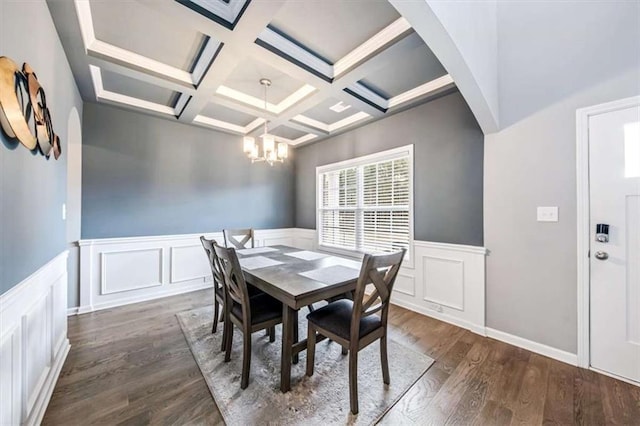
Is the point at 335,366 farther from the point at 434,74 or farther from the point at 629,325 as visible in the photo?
the point at 434,74

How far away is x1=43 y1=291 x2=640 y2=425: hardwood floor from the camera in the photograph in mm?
1480

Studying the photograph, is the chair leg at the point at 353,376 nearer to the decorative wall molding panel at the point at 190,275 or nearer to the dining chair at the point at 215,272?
the dining chair at the point at 215,272

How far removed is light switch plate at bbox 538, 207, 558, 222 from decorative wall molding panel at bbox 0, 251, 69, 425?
352 centimetres

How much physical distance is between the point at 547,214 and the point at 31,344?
12.4 feet

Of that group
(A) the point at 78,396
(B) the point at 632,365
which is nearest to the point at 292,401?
(A) the point at 78,396

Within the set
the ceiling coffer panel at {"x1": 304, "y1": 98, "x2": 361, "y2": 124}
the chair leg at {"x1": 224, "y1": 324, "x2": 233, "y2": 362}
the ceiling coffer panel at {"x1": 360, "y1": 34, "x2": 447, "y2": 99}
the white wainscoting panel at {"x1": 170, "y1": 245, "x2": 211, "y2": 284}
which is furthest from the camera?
the white wainscoting panel at {"x1": 170, "y1": 245, "x2": 211, "y2": 284}

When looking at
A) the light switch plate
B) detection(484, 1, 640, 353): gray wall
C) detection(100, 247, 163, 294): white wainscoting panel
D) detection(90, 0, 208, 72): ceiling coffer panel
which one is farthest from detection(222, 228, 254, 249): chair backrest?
the light switch plate

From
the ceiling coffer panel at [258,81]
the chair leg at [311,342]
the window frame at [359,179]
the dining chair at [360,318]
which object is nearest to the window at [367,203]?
the window frame at [359,179]

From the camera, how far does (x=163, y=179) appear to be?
3604mm

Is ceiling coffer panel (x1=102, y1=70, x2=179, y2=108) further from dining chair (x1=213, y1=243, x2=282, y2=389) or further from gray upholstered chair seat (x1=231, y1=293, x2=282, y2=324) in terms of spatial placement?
gray upholstered chair seat (x1=231, y1=293, x2=282, y2=324)

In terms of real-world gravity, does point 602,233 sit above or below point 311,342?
above

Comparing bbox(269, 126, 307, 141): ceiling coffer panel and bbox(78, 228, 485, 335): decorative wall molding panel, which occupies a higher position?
bbox(269, 126, 307, 141): ceiling coffer panel

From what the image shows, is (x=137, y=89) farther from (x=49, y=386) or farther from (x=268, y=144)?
(x=49, y=386)

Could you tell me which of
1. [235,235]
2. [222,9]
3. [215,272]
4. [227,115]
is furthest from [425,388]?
[227,115]
